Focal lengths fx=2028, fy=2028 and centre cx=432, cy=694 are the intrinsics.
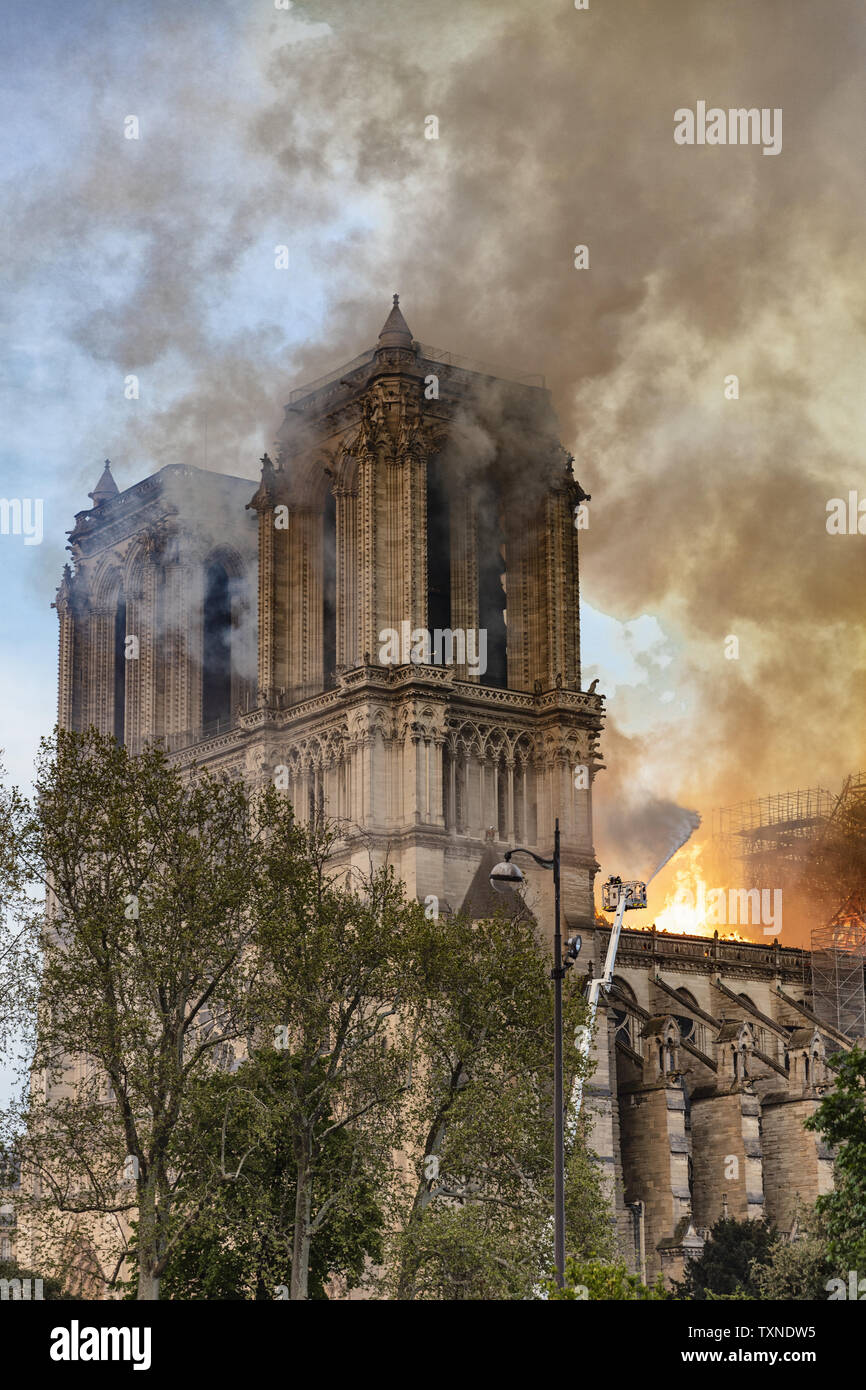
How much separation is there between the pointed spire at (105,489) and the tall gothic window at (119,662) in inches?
207

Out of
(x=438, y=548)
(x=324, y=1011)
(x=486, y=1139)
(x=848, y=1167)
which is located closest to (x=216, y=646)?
(x=438, y=548)

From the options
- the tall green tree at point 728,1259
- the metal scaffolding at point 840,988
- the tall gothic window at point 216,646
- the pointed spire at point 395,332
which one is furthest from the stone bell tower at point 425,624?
the metal scaffolding at point 840,988

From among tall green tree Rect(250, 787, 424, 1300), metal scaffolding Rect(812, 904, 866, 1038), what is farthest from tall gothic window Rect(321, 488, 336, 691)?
tall green tree Rect(250, 787, 424, 1300)

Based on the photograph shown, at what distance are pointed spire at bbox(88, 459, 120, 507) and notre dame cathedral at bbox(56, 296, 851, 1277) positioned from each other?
9.23 meters

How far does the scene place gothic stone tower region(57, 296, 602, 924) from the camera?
79438mm

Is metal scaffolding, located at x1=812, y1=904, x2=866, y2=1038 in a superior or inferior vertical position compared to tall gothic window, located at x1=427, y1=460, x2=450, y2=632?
inferior

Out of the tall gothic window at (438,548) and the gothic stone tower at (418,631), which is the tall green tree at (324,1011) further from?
the tall gothic window at (438,548)

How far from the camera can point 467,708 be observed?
81875 millimetres

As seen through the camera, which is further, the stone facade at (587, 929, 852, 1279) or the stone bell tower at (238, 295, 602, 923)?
the stone facade at (587, 929, 852, 1279)

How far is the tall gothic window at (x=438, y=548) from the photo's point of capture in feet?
280

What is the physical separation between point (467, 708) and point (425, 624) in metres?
3.95

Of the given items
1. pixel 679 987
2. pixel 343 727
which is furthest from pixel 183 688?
pixel 679 987

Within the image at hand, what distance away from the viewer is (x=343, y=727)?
266 feet

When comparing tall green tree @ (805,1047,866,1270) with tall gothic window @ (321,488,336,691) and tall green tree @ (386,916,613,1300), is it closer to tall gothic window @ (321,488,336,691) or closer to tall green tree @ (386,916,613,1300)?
tall green tree @ (386,916,613,1300)
